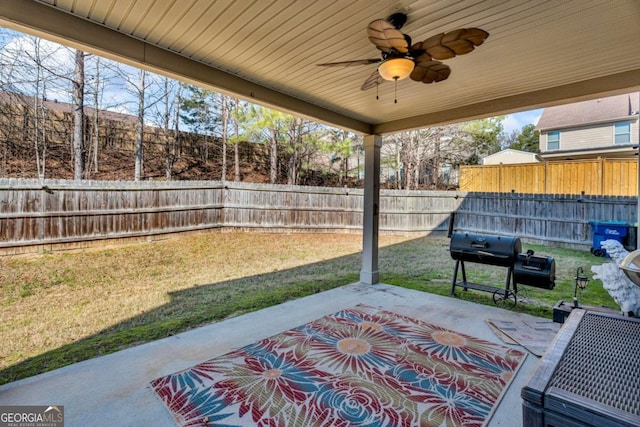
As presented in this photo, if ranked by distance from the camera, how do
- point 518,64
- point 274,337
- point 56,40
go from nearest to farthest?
point 56,40 < point 518,64 < point 274,337

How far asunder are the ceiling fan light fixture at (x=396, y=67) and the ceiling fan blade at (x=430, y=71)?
107mm

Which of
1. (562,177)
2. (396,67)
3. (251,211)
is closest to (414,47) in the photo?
(396,67)

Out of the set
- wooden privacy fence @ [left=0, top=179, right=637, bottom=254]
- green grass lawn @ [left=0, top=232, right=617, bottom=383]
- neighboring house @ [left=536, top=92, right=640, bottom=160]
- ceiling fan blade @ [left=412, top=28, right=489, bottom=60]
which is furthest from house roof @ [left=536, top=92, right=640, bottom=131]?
ceiling fan blade @ [left=412, top=28, right=489, bottom=60]

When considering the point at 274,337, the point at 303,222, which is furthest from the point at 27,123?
the point at 274,337

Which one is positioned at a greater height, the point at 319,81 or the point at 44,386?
the point at 319,81

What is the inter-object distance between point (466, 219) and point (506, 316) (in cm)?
663

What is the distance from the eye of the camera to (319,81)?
124 inches

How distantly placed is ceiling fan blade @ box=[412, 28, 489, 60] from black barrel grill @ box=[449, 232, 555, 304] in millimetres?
2664

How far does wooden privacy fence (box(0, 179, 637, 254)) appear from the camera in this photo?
17.8 ft

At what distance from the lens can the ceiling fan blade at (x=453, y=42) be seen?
1812 mm

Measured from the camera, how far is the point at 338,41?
2385 millimetres

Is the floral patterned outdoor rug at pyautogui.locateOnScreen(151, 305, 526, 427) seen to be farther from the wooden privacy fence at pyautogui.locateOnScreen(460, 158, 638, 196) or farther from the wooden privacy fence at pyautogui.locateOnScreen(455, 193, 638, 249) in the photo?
the wooden privacy fence at pyautogui.locateOnScreen(460, 158, 638, 196)

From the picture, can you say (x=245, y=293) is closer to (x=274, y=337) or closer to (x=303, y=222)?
(x=274, y=337)

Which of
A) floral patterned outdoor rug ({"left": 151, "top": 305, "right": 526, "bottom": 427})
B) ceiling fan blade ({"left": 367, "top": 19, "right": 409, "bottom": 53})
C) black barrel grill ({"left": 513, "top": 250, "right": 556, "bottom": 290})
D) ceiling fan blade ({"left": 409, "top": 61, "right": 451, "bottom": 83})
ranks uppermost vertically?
ceiling fan blade ({"left": 367, "top": 19, "right": 409, "bottom": 53})
